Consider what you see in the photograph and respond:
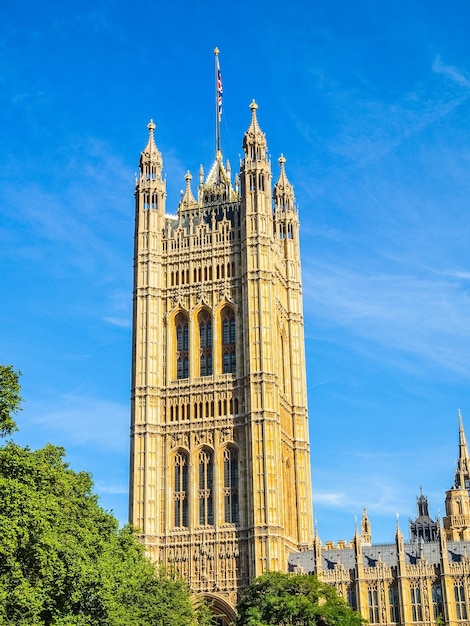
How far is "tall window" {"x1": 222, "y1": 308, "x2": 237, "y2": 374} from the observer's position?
84.9 meters

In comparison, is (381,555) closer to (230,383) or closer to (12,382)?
(230,383)

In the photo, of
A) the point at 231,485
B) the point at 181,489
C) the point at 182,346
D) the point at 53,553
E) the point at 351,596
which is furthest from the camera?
the point at 182,346

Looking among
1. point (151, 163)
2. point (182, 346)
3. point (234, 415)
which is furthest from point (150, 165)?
point (234, 415)

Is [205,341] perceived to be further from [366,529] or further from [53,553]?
[53,553]

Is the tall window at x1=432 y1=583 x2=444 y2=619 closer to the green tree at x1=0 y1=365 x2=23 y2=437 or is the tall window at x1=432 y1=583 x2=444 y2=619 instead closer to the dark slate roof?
the dark slate roof

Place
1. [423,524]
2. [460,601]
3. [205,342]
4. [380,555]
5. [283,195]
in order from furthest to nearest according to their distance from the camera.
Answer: [423,524]
[283,195]
[205,342]
[380,555]
[460,601]

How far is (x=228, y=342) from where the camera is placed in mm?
85688

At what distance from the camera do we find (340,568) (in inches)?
2945

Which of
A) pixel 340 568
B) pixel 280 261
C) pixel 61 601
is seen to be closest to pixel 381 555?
pixel 340 568

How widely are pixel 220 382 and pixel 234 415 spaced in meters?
3.13

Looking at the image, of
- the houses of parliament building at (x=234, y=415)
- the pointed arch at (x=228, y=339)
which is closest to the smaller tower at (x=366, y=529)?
the houses of parliament building at (x=234, y=415)

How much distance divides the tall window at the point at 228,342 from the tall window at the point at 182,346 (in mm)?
3317

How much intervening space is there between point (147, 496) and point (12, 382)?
4013cm

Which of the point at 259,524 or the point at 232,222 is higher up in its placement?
the point at 232,222
